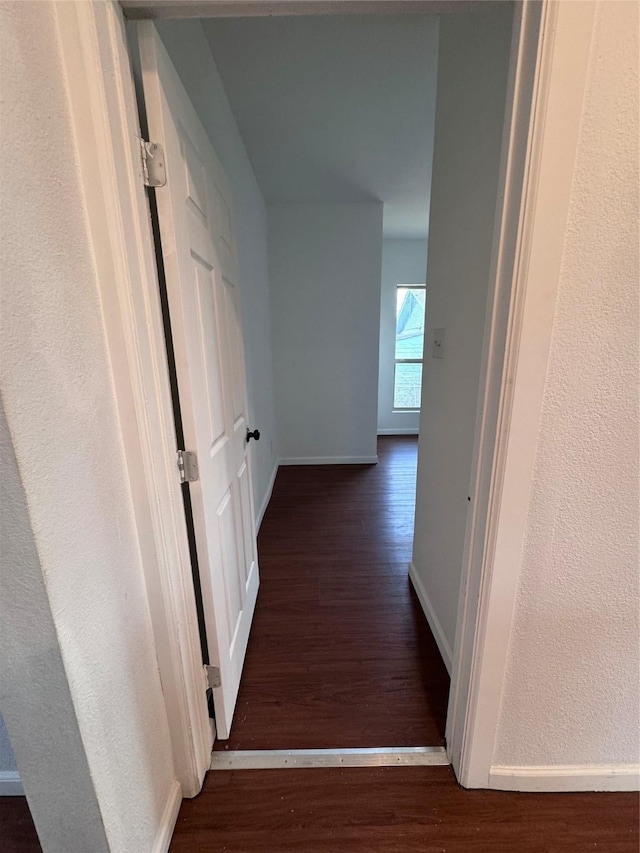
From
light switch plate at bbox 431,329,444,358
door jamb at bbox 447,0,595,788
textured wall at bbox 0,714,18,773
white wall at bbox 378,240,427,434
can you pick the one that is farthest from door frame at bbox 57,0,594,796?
white wall at bbox 378,240,427,434

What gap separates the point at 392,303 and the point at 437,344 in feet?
11.7

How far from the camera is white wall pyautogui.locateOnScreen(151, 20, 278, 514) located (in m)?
1.34

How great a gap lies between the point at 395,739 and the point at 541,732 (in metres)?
0.48

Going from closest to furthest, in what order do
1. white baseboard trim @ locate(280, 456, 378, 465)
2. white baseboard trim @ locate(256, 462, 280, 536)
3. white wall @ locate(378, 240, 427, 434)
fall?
white baseboard trim @ locate(256, 462, 280, 536) < white baseboard trim @ locate(280, 456, 378, 465) < white wall @ locate(378, 240, 427, 434)

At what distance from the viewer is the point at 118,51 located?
721mm

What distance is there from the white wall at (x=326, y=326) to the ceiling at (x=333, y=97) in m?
0.37

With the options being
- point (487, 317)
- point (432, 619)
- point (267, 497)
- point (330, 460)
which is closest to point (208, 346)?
point (487, 317)

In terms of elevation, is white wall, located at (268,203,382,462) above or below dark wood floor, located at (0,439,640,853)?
above

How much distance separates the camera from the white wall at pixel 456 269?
1.14 metres

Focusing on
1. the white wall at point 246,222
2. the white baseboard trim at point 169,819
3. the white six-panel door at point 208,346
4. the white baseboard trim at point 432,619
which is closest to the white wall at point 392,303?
the white wall at point 246,222

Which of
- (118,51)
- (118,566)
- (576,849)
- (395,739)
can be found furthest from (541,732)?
(118,51)

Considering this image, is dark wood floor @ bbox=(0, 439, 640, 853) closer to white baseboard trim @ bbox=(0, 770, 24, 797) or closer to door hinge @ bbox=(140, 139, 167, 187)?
white baseboard trim @ bbox=(0, 770, 24, 797)

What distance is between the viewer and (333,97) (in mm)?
1938

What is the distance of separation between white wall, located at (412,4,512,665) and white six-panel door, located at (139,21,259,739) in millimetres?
874
